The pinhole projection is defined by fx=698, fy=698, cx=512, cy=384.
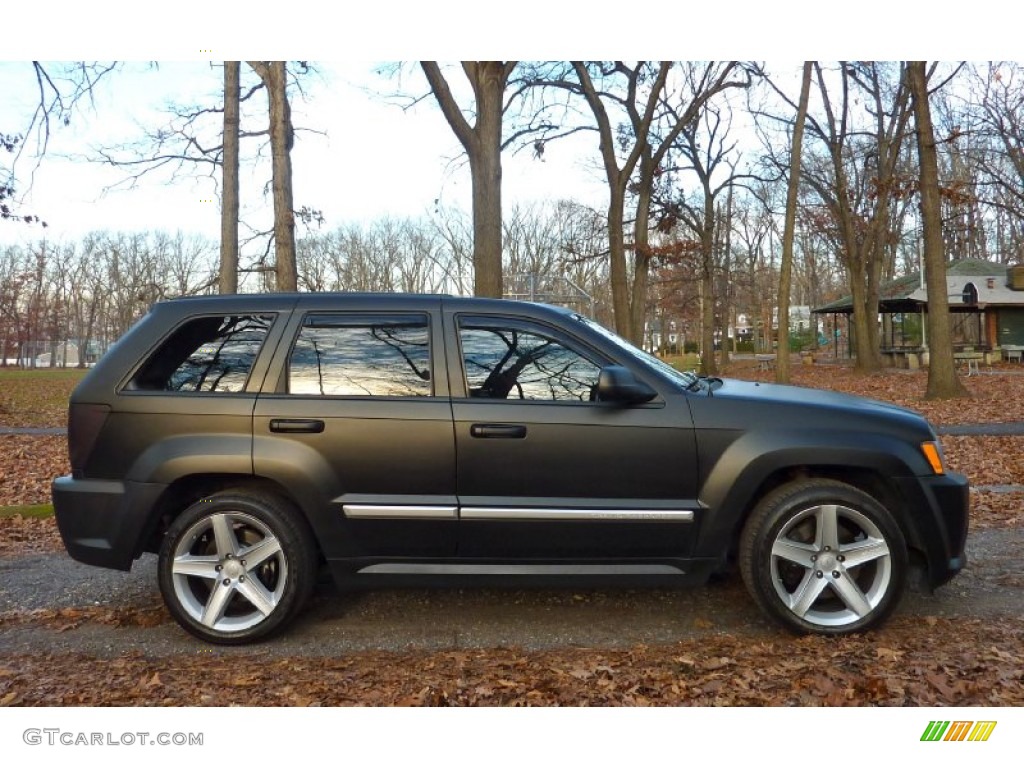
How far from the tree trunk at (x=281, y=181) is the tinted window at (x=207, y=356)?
7.49m

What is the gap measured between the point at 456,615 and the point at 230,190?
948 cm

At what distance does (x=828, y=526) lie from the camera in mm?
3600

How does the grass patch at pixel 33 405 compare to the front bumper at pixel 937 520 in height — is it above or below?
above

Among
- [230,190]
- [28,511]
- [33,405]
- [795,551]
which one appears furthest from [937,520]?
[33,405]

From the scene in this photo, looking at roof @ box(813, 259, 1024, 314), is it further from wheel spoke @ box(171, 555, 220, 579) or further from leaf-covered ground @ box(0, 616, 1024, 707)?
wheel spoke @ box(171, 555, 220, 579)

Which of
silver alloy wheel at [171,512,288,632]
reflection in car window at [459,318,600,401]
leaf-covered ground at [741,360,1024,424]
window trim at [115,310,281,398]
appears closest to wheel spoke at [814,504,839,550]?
reflection in car window at [459,318,600,401]

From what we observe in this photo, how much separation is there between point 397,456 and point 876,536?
2.50 metres

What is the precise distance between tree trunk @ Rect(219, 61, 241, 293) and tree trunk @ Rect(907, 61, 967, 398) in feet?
43.1

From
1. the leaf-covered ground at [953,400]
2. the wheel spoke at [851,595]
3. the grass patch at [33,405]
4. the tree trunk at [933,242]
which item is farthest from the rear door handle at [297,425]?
the tree trunk at [933,242]

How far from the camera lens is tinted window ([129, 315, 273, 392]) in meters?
3.77

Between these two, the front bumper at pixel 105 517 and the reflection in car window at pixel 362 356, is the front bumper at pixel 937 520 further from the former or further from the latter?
the front bumper at pixel 105 517

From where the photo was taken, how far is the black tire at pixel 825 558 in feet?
11.7

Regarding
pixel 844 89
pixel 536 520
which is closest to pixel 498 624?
pixel 536 520
